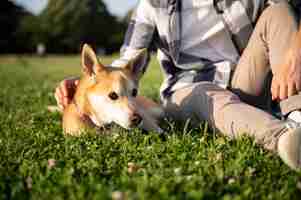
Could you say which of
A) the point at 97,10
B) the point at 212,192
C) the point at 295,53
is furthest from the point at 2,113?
the point at 97,10

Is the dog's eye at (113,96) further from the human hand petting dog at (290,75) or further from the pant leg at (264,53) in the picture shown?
the human hand petting dog at (290,75)

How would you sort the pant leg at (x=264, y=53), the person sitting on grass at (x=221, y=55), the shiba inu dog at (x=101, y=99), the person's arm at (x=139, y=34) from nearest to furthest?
the person sitting on grass at (x=221, y=55) → the pant leg at (x=264, y=53) → the shiba inu dog at (x=101, y=99) → the person's arm at (x=139, y=34)

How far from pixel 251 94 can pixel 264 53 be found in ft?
1.40

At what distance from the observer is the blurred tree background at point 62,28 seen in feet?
185

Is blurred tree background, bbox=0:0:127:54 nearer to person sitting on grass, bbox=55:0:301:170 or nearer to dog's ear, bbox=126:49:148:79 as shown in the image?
person sitting on grass, bbox=55:0:301:170

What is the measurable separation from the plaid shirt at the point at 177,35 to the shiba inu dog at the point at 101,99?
17.0 inches

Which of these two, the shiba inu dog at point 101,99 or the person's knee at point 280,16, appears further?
the shiba inu dog at point 101,99

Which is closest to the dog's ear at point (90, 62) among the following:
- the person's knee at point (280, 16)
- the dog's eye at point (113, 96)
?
the dog's eye at point (113, 96)

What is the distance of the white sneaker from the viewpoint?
3.08 meters

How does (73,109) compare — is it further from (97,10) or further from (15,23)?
(15,23)

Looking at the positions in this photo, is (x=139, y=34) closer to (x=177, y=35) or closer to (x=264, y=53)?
(x=177, y=35)

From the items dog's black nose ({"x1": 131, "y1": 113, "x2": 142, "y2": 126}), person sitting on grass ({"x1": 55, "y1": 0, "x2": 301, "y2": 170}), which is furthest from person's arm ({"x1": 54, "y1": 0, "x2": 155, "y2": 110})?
dog's black nose ({"x1": 131, "y1": 113, "x2": 142, "y2": 126})

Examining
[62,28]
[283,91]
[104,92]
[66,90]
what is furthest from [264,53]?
[62,28]

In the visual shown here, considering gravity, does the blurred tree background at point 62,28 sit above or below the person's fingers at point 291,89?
below
